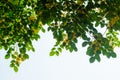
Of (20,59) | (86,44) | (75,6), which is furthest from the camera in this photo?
(20,59)

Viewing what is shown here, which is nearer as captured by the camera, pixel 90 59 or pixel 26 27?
pixel 90 59

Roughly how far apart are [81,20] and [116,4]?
0.80 metres

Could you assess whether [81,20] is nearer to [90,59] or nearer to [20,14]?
[90,59]

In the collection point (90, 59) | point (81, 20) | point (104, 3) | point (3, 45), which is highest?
point (3, 45)

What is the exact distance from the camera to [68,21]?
18.3ft

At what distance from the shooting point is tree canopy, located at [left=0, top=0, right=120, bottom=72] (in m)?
5.20

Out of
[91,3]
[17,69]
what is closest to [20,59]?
[17,69]

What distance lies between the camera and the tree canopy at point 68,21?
520 cm

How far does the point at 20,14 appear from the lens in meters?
6.74

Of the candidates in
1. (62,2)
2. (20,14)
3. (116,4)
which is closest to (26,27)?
(20,14)

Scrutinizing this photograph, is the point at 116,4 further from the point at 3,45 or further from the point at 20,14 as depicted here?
the point at 3,45

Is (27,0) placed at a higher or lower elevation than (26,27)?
higher

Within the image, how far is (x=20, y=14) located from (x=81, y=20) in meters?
2.05

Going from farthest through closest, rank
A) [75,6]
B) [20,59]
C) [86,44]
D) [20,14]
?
[20,59] → [20,14] → [75,6] → [86,44]
